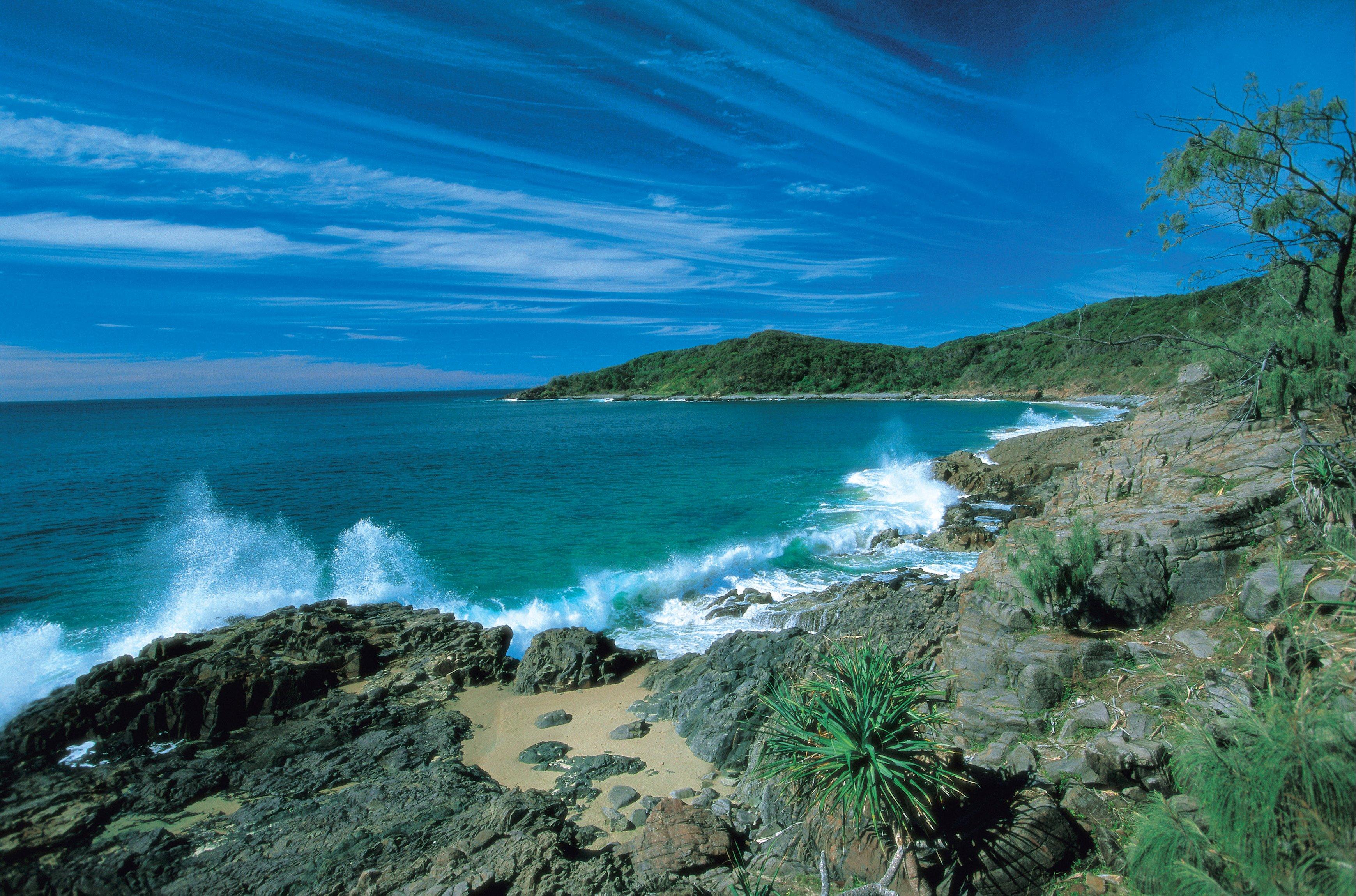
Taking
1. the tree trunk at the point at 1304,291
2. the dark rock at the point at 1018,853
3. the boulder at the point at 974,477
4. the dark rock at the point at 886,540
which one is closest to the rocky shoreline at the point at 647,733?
the dark rock at the point at 1018,853

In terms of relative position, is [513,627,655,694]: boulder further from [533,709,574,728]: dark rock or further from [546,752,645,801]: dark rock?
[546,752,645,801]: dark rock

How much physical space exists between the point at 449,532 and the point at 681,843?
19564 millimetres

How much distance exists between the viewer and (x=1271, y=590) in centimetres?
567

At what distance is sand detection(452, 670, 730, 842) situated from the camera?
766cm

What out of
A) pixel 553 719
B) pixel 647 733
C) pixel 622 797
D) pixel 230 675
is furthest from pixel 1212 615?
pixel 230 675

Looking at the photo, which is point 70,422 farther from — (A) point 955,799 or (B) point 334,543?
(A) point 955,799

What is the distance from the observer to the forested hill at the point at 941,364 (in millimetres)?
9227

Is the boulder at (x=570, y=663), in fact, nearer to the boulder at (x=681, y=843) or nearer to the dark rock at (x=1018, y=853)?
the boulder at (x=681, y=843)

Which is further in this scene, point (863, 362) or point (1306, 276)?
point (863, 362)

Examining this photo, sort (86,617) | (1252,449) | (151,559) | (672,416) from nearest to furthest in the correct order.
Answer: (1252,449)
(86,617)
(151,559)
(672,416)

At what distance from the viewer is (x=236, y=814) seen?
751 centimetres

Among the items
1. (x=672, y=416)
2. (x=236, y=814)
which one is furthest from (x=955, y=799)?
(x=672, y=416)

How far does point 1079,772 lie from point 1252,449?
6.20m

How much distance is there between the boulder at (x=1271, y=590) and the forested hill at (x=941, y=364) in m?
2.80
